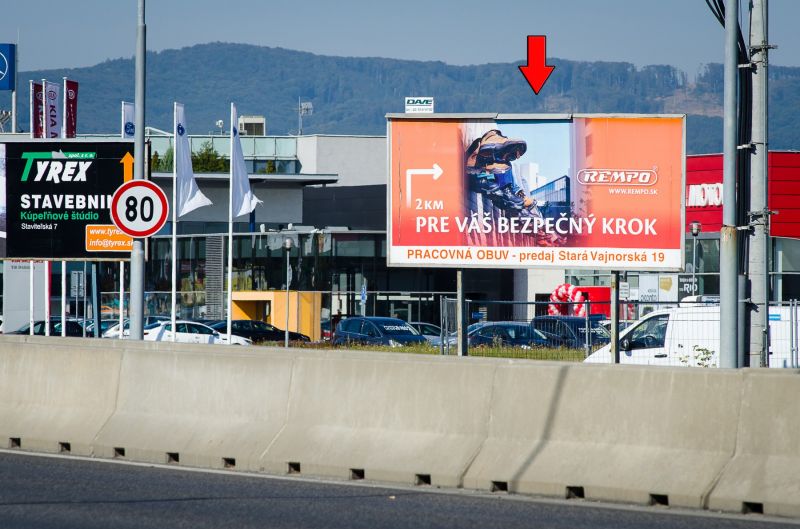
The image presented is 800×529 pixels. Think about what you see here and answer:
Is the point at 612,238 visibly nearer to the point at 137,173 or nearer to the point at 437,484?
the point at 137,173

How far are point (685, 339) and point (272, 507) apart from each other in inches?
429

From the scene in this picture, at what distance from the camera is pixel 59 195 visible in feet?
80.0

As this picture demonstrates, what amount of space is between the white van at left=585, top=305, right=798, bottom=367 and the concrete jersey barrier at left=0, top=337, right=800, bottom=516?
8146 millimetres

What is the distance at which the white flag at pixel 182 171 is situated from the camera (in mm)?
33844

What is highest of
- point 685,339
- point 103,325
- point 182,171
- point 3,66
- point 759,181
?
point 3,66

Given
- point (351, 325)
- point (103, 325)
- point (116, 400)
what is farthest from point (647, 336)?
Result: point (103, 325)

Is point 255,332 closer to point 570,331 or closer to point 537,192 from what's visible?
point 570,331

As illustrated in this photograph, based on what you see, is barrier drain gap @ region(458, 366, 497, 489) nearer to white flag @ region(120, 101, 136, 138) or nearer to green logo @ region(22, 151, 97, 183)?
green logo @ region(22, 151, 97, 183)

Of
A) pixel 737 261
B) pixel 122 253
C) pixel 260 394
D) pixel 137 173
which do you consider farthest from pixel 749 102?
pixel 122 253

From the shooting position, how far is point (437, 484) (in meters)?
11.2

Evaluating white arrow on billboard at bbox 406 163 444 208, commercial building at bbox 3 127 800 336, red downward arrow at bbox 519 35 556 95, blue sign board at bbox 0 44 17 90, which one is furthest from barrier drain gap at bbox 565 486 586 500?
blue sign board at bbox 0 44 17 90

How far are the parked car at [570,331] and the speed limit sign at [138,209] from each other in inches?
305

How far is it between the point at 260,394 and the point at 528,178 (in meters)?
10.0

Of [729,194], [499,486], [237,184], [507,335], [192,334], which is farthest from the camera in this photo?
[237,184]
